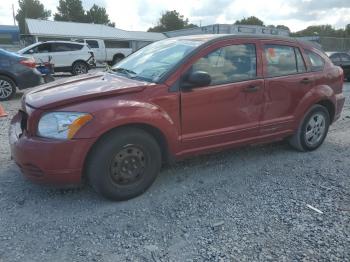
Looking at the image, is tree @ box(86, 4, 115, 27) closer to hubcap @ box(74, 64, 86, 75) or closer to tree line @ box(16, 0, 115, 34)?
tree line @ box(16, 0, 115, 34)

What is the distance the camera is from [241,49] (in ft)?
14.3

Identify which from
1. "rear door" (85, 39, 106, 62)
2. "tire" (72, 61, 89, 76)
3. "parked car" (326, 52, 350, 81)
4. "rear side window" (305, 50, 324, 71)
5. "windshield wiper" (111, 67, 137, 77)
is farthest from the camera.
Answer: "rear door" (85, 39, 106, 62)

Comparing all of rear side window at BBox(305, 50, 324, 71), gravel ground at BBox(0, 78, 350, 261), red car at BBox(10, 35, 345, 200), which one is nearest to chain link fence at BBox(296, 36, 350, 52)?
rear side window at BBox(305, 50, 324, 71)

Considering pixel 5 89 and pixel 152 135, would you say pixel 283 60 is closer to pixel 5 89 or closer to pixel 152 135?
pixel 152 135

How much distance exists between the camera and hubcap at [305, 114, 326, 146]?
5140mm

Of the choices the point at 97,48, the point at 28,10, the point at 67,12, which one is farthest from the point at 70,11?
the point at 97,48

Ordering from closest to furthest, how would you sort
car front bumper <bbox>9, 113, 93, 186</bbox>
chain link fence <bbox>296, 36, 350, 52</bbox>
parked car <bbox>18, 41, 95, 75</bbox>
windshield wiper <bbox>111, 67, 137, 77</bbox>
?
car front bumper <bbox>9, 113, 93, 186</bbox>, windshield wiper <bbox>111, 67, 137, 77</bbox>, parked car <bbox>18, 41, 95, 75</bbox>, chain link fence <bbox>296, 36, 350, 52</bbox>

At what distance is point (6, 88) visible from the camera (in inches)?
352

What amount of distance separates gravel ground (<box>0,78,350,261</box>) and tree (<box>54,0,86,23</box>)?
80757 millimetres

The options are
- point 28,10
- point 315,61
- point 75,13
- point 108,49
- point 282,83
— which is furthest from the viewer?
point 28,10

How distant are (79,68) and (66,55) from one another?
2.84 ft

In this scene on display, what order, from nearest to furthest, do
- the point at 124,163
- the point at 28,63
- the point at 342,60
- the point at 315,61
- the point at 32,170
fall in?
the point at 32,170 < the point at 124,163 < the point at 315,61 < the point at 28,63 < the point at 342,60

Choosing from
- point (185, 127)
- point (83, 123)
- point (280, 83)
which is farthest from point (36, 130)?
point (280, 83)

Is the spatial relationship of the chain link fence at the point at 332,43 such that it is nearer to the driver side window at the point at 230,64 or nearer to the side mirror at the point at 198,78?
the driver side window at the point at 230,64
